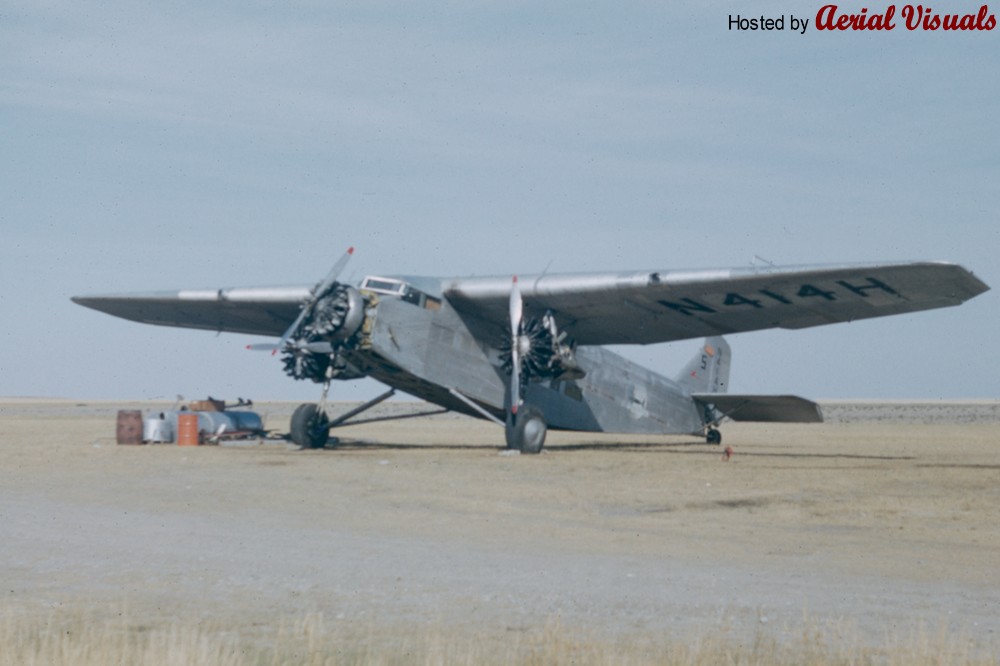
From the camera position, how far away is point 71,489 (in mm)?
18422

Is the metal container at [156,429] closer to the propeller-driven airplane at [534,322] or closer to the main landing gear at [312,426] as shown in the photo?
the propeller-driven airplane at [534,322]

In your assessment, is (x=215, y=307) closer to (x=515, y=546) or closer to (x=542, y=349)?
(x=542, y=349)

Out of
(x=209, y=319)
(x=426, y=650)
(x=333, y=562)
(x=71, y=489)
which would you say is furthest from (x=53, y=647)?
(x=209, y=319)

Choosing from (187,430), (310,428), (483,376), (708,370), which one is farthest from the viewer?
(708,370)

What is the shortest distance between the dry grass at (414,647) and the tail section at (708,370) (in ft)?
96.2

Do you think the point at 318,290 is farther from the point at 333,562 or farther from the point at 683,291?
the point at 333,562

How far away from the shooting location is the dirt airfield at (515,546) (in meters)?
8.63

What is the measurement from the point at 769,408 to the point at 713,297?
6.86m

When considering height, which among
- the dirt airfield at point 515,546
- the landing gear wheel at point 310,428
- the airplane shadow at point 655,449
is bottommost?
the dirt airfield at point 515,546

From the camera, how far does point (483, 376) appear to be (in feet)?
95.9

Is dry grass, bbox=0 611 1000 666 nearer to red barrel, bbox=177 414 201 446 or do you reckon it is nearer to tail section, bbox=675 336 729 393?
red barrel, bbox=177 414 201 446

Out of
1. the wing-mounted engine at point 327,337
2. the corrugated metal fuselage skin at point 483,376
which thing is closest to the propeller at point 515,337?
the corrugated metal fuselage skin at point 483,376

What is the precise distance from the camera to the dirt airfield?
8.63 metres

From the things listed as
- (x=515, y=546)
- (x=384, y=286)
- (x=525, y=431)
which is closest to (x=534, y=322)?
(x=525, y=431)
